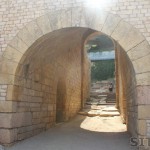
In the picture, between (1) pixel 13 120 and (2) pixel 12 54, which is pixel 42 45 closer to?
(2) pixel 12 54

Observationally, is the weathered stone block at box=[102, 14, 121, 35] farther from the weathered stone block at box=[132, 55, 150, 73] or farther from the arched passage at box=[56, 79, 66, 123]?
the arched passage at box=[56, 79, 66, 123]

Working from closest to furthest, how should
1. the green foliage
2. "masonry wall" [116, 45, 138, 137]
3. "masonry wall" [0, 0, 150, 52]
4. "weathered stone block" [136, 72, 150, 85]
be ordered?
"weathered stone block" [136, 72, 150, 85]
"masonry wall" [0, 0, 150, 52]
"masonry wall" [116, 45, 138, 137]
the green foliage

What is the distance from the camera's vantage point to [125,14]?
5281 millimetres

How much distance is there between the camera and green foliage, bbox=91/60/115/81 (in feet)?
75.7

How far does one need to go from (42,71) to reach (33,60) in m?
0.82

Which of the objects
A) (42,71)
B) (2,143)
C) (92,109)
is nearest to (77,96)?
(92,109)

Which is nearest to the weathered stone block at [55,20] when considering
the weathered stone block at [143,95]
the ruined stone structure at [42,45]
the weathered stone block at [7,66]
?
the ruined stone structure at [42,45]

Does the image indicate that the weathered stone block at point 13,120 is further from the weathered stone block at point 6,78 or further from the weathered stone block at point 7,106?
the weathered stone block at point 6,78

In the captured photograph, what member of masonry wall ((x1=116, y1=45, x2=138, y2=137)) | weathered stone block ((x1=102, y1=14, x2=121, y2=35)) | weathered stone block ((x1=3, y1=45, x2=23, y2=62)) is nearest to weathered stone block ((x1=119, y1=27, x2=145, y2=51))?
weathered stone block ((x1=102, y1=14, x2=121, y2=35))

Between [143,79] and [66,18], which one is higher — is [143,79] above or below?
below

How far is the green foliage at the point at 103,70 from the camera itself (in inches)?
909

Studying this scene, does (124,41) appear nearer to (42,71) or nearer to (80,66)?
(42,71)

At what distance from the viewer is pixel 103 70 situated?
2327cm

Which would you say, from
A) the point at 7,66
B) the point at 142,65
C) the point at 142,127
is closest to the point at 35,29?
the point at 7,66
